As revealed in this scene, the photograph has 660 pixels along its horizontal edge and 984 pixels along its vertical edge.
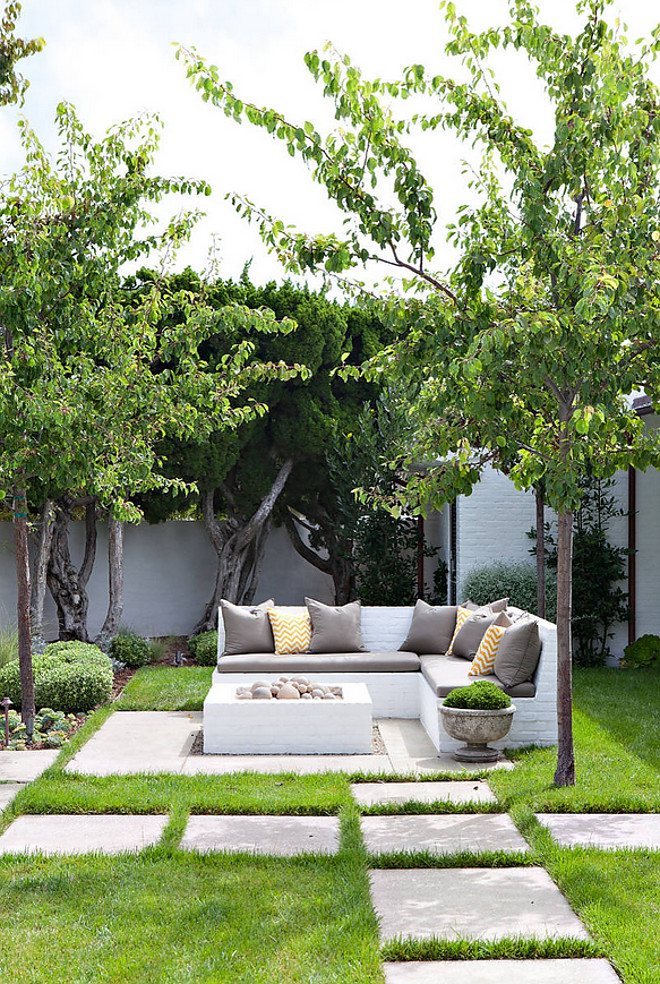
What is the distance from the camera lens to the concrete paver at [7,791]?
5.62 m

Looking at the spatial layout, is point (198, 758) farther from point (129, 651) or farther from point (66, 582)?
point (66, 582)

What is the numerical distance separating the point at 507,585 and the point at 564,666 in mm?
5178

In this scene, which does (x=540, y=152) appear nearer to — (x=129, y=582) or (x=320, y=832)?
(x=320, y=832)

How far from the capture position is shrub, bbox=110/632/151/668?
430 inches

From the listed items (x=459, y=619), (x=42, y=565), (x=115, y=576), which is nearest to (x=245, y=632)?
(x=459, y=619)

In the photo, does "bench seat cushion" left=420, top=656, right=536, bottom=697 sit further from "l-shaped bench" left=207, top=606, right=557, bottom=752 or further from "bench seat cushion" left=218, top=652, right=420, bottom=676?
"bench seat cushion" left=218, top=652, right=420, bottom=676

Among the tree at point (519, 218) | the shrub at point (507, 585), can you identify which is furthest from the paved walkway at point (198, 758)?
the shrub at point (507, 585)

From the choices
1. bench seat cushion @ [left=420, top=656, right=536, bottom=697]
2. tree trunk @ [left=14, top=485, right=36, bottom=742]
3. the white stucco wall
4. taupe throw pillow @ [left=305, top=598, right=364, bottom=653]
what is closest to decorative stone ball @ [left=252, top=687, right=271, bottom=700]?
bench seat cushion @ [left=420, top=656, right=536, bottom=697]

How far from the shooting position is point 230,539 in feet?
40.9

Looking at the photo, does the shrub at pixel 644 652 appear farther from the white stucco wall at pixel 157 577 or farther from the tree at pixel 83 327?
the tree at pixel 83 327

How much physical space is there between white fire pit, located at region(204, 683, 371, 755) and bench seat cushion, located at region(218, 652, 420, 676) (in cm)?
130

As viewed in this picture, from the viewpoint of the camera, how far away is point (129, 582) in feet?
41.8

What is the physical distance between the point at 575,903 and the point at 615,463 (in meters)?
2.76

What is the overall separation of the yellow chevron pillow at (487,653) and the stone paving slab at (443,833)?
219cm
